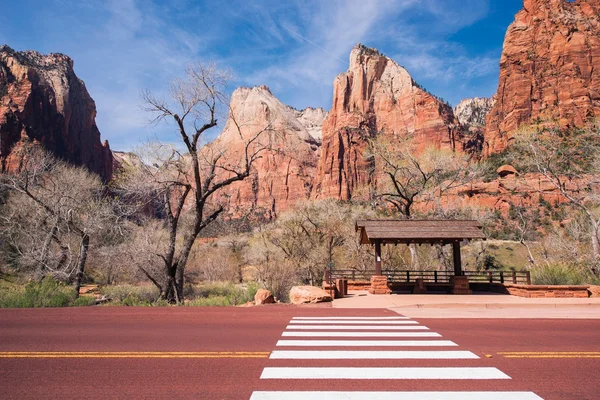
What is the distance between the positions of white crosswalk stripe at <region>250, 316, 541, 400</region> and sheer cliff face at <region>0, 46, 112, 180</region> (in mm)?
83510

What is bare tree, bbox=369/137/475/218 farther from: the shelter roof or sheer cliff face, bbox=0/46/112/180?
sheer cliff face, bbox=0/46/112/180

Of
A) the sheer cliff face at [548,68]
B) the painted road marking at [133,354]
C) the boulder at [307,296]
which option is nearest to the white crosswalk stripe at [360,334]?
the painted road marking at [133,354]

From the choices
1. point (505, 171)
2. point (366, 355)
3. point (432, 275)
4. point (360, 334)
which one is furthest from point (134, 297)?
point (505, 171)

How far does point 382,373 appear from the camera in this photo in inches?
201

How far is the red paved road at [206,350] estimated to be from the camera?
4.58 m

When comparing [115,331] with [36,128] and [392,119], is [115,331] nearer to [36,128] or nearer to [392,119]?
[36,128]

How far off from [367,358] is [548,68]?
396 feet

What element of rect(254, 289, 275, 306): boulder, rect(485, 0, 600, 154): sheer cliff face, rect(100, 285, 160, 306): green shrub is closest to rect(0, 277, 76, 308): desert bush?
rect(100, 285, 160, 306): green shrub

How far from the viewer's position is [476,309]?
41.3 feet

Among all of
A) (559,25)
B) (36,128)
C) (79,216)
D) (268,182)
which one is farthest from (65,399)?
(268,182)

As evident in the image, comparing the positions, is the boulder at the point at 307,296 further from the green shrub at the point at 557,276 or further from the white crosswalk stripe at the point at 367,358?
the green shrub at the point at 557,276

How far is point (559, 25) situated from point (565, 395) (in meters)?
128

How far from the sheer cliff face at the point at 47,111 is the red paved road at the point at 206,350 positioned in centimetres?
7900

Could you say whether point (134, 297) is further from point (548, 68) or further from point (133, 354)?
point (548, 68)
